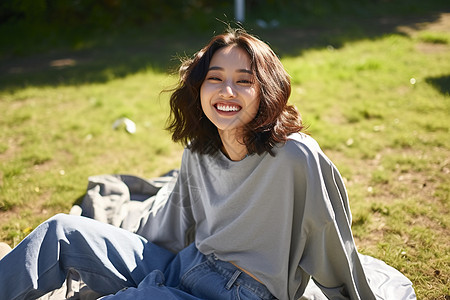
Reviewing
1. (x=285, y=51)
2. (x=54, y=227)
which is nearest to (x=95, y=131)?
(x=54, y=227)

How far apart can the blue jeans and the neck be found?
1.82ft

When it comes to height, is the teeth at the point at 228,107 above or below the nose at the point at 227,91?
below

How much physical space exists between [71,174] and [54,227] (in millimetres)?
2045

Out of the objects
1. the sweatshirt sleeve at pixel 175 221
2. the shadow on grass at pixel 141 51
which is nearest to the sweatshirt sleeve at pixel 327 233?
the sweatshirt sleeve at pixel 175 221

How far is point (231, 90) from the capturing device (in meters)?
1.94

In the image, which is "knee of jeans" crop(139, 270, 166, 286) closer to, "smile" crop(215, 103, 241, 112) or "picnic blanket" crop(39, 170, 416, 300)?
"picnic blanket" crop(39, 170, 416, 300)

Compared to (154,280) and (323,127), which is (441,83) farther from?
(154,280)

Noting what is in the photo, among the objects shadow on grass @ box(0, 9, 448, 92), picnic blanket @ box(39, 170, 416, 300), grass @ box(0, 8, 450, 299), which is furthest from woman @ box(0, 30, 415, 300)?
shadow on grass @ box(0, 9, 448, 92)

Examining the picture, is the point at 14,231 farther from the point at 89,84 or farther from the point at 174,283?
the point at 89,84

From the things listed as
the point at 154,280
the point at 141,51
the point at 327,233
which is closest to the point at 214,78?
the point at 327,233

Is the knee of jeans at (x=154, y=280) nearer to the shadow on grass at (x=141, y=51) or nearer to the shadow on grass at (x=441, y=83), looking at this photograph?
the shadow on grass at (x=441, y=83)

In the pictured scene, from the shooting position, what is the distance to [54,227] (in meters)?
2.04

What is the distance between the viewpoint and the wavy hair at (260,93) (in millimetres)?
1938

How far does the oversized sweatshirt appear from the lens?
186 centimetres
